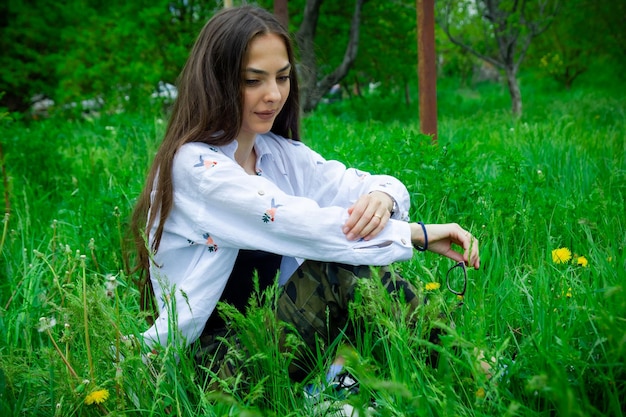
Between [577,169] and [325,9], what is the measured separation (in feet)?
27.7

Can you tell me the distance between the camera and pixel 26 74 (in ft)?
36.0

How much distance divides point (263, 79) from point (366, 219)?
0.60 metres

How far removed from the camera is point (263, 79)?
1898 millimetres

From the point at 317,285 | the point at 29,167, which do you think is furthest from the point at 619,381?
the point at 29,167

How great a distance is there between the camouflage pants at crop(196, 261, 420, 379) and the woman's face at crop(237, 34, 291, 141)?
1.66 feet

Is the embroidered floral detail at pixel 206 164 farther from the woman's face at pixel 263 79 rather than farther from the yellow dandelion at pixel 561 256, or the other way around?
the yellow dandelion at pixel 561 256

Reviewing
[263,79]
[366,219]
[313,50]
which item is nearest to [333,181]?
[263,79]

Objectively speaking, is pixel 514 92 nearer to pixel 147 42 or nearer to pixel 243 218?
pixel 147 42

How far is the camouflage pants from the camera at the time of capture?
1.68 metres

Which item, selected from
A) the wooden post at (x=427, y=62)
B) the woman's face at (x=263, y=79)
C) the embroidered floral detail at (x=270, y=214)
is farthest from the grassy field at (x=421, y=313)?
the woman's face at (x=263, y=79)

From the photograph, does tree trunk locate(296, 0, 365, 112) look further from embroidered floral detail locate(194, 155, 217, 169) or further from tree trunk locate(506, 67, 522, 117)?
embroidered floral detail locate(194, 155, 217, 169)

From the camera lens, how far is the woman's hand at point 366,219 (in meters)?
1.61

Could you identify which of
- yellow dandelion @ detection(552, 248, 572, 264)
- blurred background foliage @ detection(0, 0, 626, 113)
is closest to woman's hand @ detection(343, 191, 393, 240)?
yellow dandelion @ detection(552, 248, 572, 264)

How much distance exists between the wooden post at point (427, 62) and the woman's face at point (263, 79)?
202 centimetres
